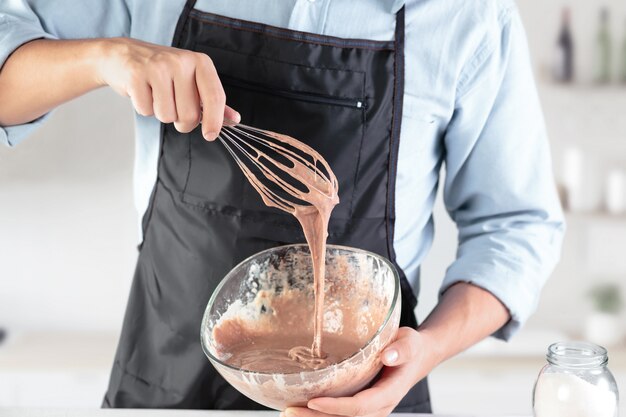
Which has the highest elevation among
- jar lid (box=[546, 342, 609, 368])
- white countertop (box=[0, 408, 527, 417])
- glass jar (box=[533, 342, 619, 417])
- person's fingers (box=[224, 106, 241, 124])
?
person's fingers (box=[224, 106, 241, 124])

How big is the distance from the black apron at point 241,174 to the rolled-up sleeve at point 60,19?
114mm

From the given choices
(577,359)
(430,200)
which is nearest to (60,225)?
(430,200)

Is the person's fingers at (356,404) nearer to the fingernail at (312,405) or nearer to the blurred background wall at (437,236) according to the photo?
the fingernail at (312,405)

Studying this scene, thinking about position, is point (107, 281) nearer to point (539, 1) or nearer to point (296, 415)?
point (539, 1)

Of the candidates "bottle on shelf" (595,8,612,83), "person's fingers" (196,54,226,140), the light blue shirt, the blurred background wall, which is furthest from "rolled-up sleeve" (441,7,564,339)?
"bottle on shelf" (595,8,612,83)

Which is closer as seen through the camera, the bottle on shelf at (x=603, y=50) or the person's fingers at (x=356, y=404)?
the person's fingers at (x=356, y=404)

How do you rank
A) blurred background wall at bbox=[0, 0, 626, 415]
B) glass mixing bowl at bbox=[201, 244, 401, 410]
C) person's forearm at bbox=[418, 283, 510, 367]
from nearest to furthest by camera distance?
1. glass mixing bowl at bbox=[201, 244, 401, 410]
2. person's forearm at bbox=[418, 283, 510, 367]
3. blurred background wall at bbox=[0, 0, 626, 415]

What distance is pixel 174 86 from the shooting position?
93 cm

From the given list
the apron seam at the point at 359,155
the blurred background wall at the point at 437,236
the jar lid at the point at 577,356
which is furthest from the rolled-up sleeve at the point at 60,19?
the blurred background wall at the point at 437,236

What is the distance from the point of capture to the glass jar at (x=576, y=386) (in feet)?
3.06

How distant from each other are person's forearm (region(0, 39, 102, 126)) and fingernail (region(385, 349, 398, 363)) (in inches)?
19.2

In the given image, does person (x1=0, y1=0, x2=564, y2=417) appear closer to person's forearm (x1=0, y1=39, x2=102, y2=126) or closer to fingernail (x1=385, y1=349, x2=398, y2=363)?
person's forearm (x1=0, y1=39, x2=102, y2=126)

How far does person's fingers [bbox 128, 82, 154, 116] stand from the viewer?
0.93m

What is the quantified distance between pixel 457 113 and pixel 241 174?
0.35 m
